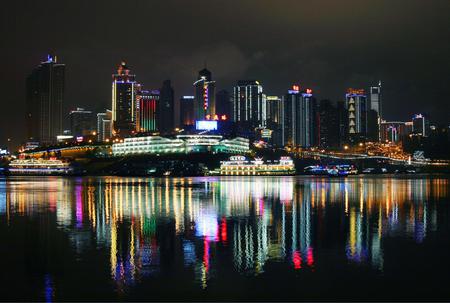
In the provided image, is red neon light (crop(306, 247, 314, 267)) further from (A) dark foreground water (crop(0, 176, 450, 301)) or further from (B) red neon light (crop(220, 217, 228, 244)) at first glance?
(B) red neon light (crop(220, 217, 228, 244))

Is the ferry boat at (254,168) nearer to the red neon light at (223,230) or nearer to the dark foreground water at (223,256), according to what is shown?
the dark foreground water at (223,256)

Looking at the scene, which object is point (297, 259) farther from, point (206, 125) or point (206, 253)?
point (206, 125)

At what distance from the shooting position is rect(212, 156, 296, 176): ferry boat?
13557cm

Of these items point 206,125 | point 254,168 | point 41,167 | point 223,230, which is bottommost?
point 223,230

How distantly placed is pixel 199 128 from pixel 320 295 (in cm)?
16546

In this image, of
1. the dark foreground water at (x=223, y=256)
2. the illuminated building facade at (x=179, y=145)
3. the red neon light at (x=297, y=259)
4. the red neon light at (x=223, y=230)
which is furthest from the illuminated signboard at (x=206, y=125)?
the red neon light at (x=297, y=259)

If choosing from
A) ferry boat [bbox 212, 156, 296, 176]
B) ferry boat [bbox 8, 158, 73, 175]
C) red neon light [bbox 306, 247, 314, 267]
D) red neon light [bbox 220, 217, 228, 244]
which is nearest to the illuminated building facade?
ferry boat [bbox 212, 156, 296, 176]

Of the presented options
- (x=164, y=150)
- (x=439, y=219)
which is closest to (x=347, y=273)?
(x=439, y=219)

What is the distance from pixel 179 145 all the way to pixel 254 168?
35.3 m

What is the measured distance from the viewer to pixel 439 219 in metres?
26.5

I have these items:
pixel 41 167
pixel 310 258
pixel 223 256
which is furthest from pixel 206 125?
pixel 310 258

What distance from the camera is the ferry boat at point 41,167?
143 m

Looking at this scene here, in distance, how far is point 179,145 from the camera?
540ft

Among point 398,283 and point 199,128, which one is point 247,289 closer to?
point 398,283
